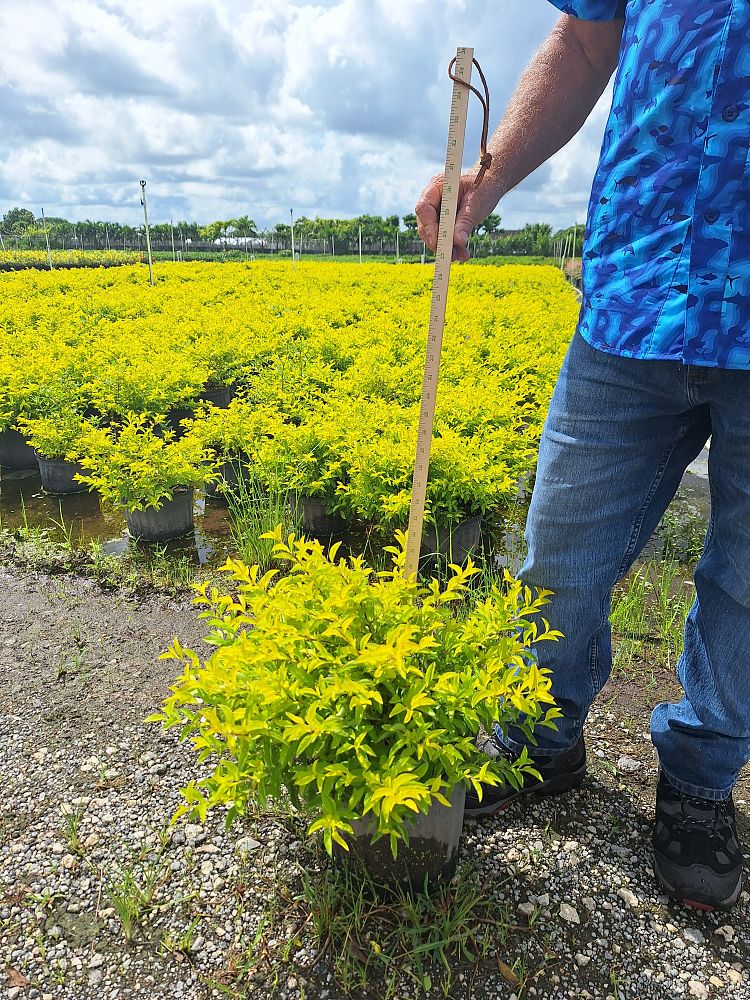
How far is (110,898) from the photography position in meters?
1.77

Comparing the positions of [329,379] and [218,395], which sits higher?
[329,379]

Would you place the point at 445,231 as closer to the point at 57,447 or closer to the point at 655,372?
the point at 655,372

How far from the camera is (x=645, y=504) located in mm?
1747

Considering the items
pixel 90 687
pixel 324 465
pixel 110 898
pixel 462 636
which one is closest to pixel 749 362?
pixel 462 636

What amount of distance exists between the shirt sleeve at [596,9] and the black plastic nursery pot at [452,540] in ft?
8.07

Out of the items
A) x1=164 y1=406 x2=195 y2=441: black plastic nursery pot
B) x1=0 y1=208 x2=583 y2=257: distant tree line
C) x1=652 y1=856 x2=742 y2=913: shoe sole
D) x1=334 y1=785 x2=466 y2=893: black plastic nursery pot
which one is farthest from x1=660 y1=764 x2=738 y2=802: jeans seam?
x1=0 y1=208 x2=583 y2=257: distant tree line

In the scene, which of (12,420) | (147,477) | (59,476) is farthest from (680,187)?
(12,420)

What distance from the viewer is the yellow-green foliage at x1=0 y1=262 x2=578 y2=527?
12.2ft

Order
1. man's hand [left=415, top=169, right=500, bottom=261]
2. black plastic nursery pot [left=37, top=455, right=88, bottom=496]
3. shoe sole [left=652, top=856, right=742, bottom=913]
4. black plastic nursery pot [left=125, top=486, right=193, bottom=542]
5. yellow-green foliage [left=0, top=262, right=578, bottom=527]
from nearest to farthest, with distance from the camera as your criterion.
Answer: man's hand [left=415, top=169, right=500, bottom=261], shoe sole [left=652, top=856, right=742, bottom=913], yellow-green foliage [left=0, top=262, right=578, bottom=527], black plastic nursery pot [left=125, top=486, right=193, bottom=542], black plastic nursery pot [left=37, top=455, right=88, bottom=496]

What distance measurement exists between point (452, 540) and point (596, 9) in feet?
8.57

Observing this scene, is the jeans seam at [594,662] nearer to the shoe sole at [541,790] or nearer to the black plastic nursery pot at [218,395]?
the shoe sole at [541,790]

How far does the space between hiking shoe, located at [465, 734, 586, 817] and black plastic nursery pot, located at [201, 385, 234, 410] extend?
511 cm

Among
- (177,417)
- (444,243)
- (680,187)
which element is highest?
(680,187)

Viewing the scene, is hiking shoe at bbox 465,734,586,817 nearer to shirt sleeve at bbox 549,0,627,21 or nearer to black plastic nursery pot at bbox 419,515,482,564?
black plastic nursery pot at bbox 419,515,482,564
